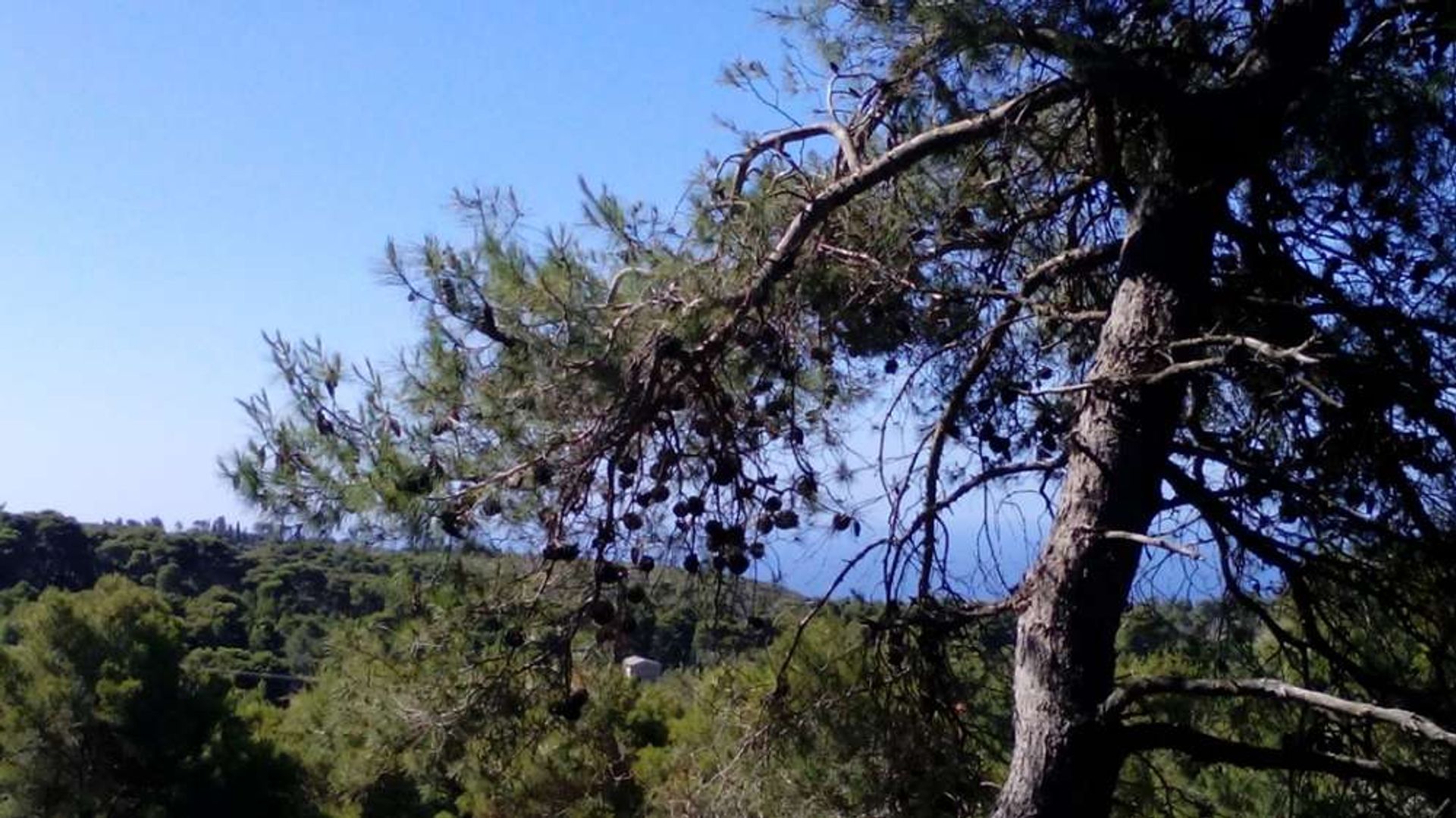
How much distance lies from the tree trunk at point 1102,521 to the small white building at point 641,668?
1.68m

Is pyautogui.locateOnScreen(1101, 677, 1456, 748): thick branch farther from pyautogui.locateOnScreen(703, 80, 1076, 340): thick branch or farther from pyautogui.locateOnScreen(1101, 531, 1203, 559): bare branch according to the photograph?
pyautogui.locateOnScreen(703, 80, 1076, 340): thick branch

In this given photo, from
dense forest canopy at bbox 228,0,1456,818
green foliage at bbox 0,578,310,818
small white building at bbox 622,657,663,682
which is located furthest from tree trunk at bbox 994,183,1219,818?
green foliage at bbox 0,578,310,818

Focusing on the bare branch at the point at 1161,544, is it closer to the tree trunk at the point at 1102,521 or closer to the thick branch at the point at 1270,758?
the tree trunk at the point at 1102,521

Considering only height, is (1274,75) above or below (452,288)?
above

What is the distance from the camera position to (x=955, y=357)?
478cm

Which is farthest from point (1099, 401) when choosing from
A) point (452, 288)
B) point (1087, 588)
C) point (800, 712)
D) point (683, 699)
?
point (683, 699)

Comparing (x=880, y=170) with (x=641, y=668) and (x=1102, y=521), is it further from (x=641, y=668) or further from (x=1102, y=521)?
(x=641, y=668)

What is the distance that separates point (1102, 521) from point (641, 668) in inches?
96.5

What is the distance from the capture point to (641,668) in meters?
5.65

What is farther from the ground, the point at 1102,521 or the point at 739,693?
the point at 1102,521

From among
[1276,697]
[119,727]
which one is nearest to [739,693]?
[1276,697]

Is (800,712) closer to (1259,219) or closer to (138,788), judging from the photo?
(1259,219)

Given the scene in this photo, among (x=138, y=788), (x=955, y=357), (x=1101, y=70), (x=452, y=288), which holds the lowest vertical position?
(x=138, y=788)

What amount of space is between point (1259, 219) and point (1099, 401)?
35.7 inches
